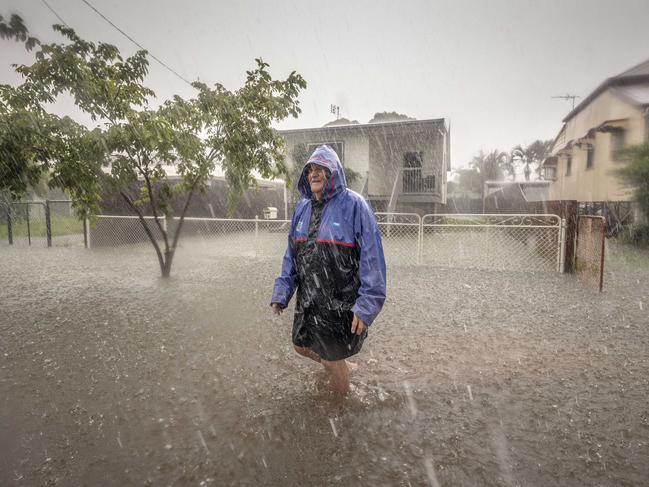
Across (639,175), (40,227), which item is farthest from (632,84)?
(40,227)

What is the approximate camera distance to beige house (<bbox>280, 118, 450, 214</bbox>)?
15.7 meters

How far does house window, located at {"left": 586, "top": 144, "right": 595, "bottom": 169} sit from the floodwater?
1460cm

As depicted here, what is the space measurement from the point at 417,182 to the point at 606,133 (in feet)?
26.3

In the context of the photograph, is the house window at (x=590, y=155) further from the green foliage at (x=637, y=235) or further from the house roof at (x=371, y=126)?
the house roof at (x=371, y=126)

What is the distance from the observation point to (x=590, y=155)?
17266 mm

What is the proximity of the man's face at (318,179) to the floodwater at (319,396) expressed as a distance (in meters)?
1.54

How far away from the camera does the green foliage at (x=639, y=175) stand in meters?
10.1

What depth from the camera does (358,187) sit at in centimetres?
1606

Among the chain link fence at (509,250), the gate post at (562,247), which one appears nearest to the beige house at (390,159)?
the chain link fence at (509,250)

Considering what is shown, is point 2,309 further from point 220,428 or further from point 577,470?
point 577,470

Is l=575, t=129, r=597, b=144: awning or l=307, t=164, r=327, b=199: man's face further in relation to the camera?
l=575, t=129, r=597, b=144: awning

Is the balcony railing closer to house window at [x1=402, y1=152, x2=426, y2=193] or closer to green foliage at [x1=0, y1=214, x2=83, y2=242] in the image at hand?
house window at [x1=402, y1=152, x2=426, y2=193]

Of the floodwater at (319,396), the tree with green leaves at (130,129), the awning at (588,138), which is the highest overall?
the awning at (588,138)

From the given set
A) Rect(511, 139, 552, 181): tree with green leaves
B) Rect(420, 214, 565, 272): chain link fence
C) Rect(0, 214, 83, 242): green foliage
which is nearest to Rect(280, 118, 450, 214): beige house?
Rect(420, 214, 565, 272): chain link fence
